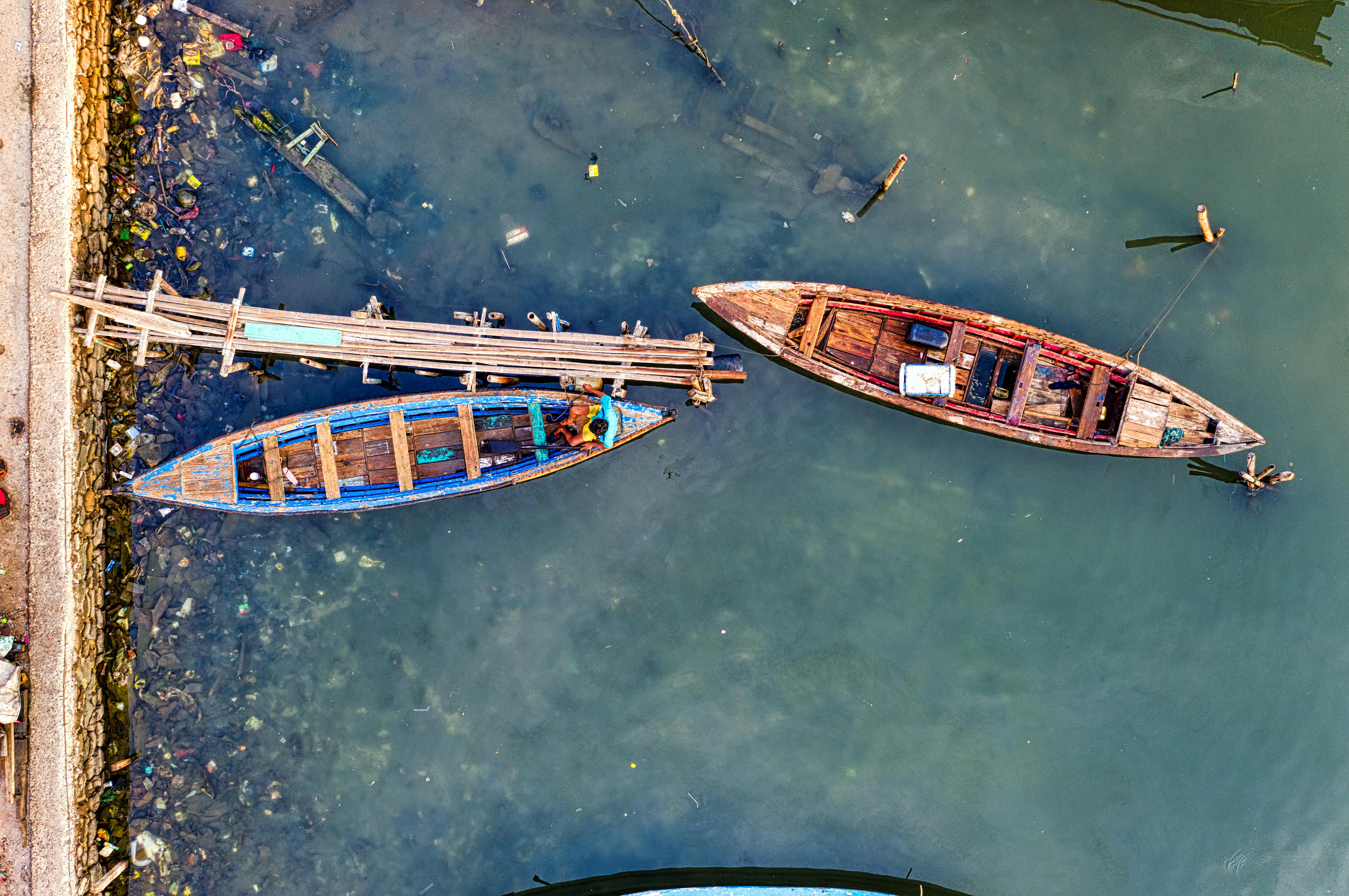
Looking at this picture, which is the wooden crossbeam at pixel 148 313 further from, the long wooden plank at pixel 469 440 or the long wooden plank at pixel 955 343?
the long wooden plank at pixel 955 343

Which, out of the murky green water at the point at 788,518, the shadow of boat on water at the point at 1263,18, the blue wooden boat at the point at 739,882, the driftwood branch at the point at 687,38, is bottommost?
the blue wooden boat at the point at 739,882

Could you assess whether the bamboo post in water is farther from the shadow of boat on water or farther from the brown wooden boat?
the shadow of boat on water

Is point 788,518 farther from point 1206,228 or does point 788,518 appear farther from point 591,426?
point 1206,228

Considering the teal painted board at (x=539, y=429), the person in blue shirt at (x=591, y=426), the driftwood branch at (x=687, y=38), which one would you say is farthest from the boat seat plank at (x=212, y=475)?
the driftwood branch at (x=687, y=38)

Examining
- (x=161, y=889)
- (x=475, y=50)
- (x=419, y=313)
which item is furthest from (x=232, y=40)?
(x=161, y=889)

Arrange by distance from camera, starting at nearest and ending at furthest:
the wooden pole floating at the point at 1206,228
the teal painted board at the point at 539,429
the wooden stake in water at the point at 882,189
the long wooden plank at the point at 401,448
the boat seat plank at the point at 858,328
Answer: the long wooden plank at the point at 401,448, the teal painted board at the point at 539,429, the boat seat plank at the point at 858,328, the wooden pole floating at the point at 1206,228, the wooden stake in water at the point at 882,189

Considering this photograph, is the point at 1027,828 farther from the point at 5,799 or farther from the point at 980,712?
the point at 5,799
